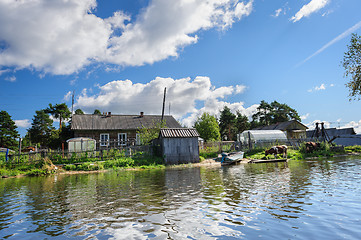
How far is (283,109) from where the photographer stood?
67.1 metres

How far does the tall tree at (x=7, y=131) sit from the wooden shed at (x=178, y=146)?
35.5m

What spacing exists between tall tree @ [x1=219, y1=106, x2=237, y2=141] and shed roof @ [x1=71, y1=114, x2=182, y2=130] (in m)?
22.8

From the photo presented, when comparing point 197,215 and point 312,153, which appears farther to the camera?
point 312,153

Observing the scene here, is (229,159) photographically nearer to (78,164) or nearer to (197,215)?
(78,164)

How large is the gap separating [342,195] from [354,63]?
2530cm

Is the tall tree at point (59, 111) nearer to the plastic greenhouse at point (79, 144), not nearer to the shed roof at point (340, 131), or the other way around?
the plastic greenhouse at point (79, 144)

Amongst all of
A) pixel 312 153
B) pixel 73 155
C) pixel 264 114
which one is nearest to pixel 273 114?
pixel 264 114

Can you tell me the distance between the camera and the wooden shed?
2330cm

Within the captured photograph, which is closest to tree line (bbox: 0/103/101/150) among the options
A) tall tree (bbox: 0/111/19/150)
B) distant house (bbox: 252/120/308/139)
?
tall tree (bbox: 0/111/19/150)

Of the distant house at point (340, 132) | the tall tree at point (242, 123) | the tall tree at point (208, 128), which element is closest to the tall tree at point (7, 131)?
the tall tree at point (208, 128)

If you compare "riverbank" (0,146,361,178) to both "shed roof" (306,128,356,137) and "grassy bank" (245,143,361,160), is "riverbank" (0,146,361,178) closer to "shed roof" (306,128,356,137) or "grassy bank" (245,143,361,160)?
"grassy bank" (245,143,361,160)

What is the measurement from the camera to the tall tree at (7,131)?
42341 mm

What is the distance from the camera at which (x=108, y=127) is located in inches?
1394

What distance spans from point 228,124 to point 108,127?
116 feet
